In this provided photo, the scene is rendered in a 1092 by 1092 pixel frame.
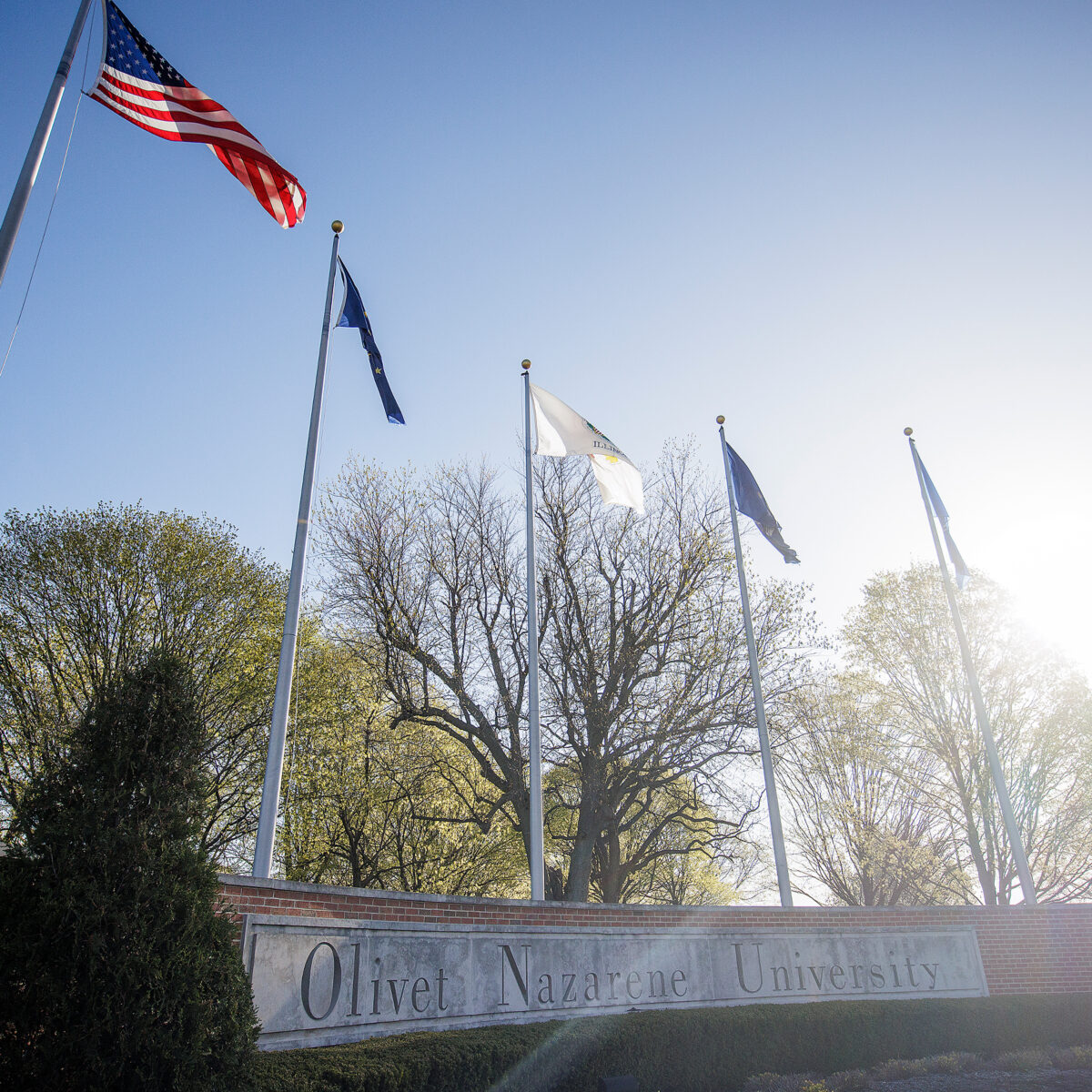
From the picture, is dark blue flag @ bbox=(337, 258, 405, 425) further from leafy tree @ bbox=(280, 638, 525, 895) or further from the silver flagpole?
leafy tree @ bbox=(280, 638, 525, 895)

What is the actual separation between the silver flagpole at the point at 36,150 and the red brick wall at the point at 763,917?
553 centimetres

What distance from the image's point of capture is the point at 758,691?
558 inches

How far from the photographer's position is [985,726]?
15.2 metres

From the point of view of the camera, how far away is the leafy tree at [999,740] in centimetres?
2105

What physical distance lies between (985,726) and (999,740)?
24.3 feet

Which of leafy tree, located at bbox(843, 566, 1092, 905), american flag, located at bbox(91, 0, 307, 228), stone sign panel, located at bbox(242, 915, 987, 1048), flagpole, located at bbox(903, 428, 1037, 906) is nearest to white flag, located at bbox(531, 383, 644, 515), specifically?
american flag, located at bbox(91, 0, 307, 228)

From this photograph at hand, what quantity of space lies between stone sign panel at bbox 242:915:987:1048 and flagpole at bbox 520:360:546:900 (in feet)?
3.48

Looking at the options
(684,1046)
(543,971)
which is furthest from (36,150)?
(684,1046)

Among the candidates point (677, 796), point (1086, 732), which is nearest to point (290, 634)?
point (677, 796)

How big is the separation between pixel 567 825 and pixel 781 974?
1178cm

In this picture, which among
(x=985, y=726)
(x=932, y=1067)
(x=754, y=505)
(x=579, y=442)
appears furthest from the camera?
(x=754, y=505)

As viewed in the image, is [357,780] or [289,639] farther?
[357,780]

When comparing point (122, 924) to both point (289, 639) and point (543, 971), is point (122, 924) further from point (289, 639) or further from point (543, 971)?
point (543, 971)

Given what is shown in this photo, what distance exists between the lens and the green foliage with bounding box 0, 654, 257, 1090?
15.0 ft
